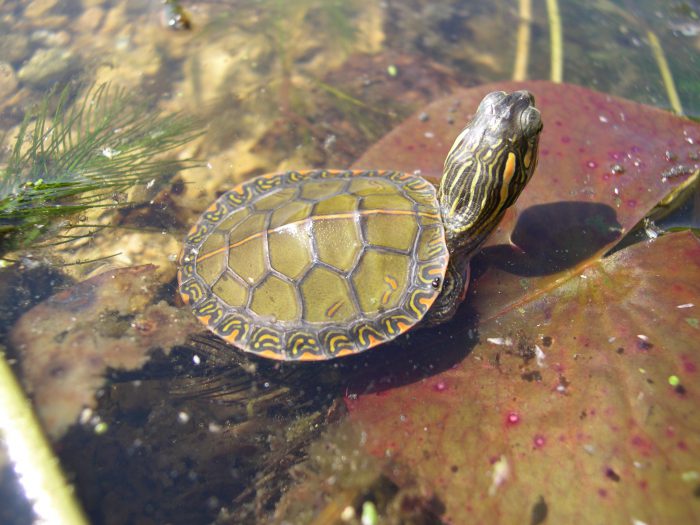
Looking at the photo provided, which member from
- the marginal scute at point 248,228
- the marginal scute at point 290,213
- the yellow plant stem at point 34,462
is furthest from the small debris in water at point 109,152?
the yellow plant stem at point 34,462

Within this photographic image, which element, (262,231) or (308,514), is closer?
(308,514)

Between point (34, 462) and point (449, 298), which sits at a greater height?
point (449, 298)

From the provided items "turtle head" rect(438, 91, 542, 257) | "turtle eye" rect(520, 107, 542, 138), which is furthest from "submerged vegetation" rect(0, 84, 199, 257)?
"turtle eye" rect(520, 107, 542, 138)

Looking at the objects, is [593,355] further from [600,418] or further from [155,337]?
[155,337]

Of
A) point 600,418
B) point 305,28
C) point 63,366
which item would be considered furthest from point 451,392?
point 305,28

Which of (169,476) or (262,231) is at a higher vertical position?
(262,231)

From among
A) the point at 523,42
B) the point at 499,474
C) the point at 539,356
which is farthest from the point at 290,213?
the point at 523,42

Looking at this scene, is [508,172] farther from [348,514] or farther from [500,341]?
[348,514]
